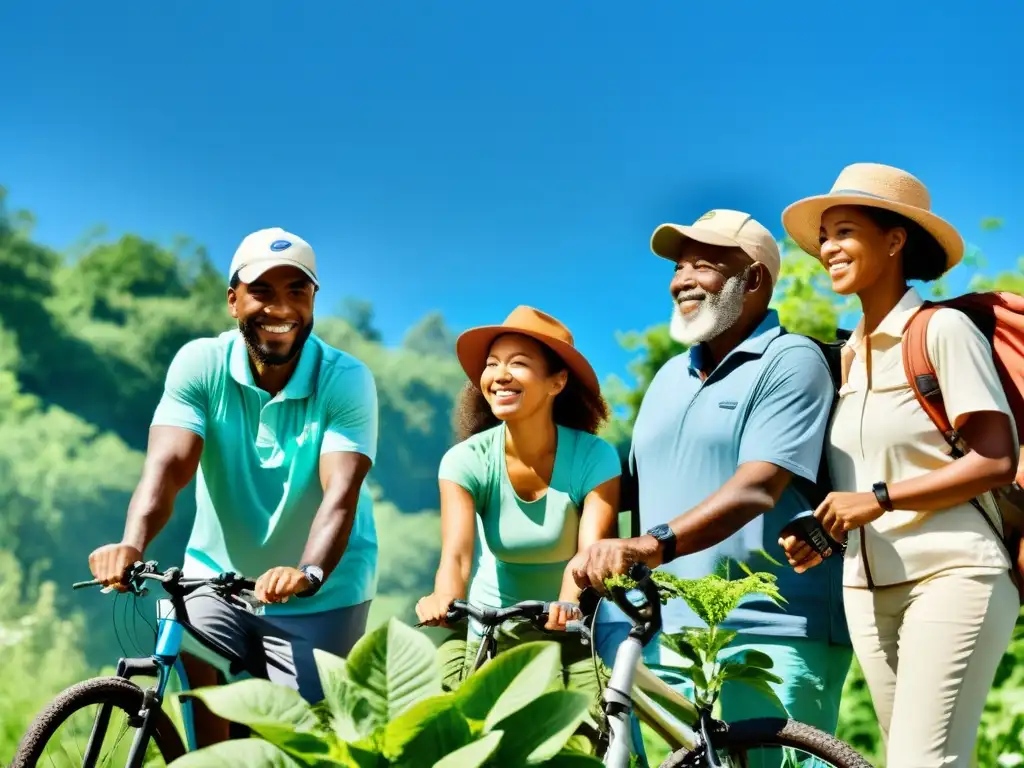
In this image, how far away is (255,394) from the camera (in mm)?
3584

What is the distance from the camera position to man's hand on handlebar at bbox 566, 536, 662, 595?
2.54 meters

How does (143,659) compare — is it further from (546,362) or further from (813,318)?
(813,318)

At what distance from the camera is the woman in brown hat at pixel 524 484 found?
3301mm

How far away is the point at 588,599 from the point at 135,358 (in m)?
17.3

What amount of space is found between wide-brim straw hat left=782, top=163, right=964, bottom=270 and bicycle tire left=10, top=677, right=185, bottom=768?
6.07 ft

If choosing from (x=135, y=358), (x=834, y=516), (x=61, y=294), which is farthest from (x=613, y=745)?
(x=61, y=294)

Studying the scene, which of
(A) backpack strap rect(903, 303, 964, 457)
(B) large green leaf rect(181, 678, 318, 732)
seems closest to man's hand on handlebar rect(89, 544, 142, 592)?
(B) large green leaf rect(181, 678, 318, 732)

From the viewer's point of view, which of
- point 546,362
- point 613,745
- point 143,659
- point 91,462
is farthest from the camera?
point 91,462

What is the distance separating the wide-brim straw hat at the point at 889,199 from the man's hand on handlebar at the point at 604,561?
974mm

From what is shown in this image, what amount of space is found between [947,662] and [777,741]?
442mm

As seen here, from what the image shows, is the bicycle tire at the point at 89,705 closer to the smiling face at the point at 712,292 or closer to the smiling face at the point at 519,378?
the smiling face at the point at 519,378

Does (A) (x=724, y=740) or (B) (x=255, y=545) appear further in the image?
(B) (x=255, y=545)

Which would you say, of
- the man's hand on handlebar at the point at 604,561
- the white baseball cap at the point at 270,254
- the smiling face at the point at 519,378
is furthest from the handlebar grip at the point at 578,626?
the white baseball cap at the point at 270,254

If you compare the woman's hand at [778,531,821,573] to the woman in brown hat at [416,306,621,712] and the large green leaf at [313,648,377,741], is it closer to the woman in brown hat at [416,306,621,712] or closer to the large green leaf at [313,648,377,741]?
the woman in brown hat at [416,306,621,712]
